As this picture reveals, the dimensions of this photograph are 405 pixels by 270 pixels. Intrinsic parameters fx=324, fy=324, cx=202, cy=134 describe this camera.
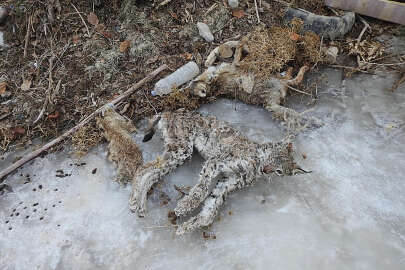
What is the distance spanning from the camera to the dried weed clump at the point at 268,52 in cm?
413

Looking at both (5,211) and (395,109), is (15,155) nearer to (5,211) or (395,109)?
(5,211)

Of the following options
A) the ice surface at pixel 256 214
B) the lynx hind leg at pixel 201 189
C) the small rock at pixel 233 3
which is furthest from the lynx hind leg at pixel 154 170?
the small rock at pixel 233 3

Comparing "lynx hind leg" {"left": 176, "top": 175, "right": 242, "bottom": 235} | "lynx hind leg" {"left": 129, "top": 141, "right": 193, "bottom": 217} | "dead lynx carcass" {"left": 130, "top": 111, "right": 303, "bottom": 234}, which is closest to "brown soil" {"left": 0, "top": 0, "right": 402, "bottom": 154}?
"dead lynx carcass" {"left": 130, "top": 111, "right": 303, "bottom": 234}

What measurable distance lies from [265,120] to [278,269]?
1.80 meters

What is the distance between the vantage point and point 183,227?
3.00m

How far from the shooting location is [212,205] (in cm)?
310

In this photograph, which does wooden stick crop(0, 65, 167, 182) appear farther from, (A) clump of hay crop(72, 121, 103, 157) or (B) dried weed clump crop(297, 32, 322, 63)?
(B) dried weed clump crop(297, 32, 322, 63)

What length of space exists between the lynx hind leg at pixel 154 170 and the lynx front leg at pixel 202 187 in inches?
12.3

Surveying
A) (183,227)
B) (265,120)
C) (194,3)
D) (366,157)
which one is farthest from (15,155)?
(366,157)

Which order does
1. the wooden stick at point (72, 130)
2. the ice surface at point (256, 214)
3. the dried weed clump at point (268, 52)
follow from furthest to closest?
the dried weed clump at point (268, 52), the wooden stick at point (72, 130), the ice surface at point (256, 214)

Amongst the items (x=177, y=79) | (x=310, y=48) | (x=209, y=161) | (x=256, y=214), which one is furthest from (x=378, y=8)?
(x=256, y=214)

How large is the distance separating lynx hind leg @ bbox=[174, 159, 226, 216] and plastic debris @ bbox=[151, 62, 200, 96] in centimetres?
136

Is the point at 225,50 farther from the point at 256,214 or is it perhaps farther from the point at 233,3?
the point at 256,214

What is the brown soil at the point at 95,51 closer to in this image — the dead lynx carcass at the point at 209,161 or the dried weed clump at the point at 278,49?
the dried weed clump at the point at 278,49
